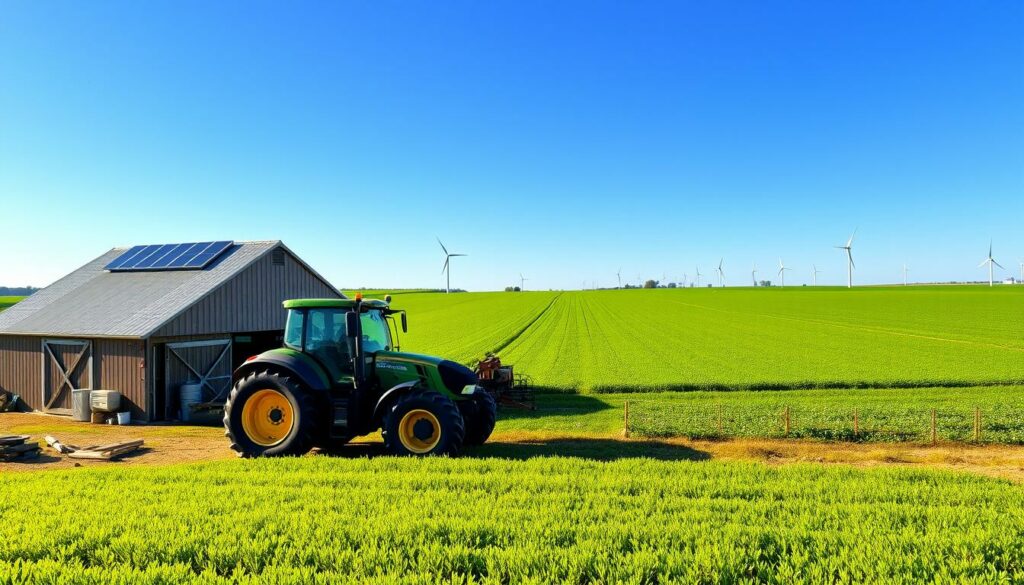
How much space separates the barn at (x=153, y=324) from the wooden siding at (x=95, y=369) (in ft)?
0.12

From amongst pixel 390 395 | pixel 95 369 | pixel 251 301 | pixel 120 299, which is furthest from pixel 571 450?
pixel 120 299

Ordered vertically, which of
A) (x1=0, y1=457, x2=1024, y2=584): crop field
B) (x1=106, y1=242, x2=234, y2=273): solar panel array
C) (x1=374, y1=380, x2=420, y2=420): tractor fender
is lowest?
(x1=0, y1=457, x2=1024, y2=584): crop field

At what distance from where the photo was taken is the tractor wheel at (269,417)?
12.2 m

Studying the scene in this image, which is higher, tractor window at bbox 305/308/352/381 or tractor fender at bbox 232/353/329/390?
tractor window at bbox 305/308/352/381

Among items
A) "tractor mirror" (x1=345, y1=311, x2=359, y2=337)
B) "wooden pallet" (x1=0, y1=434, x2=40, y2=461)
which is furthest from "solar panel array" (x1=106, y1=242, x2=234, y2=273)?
"tractor mirror" (x1=345, y1=311, x2=359, y2=337)

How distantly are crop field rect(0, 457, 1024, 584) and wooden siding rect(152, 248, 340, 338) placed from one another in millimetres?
10168

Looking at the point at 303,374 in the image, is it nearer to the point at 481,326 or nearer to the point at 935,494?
the point at 935,494

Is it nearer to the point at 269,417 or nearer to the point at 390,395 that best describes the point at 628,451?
the point at 390,395

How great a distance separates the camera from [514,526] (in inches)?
275

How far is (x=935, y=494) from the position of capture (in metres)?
8.64

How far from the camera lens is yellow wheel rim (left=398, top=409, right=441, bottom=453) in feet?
39.0

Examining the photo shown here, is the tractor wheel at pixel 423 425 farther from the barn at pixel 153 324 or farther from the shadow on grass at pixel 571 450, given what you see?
the barn at pixel 153 324

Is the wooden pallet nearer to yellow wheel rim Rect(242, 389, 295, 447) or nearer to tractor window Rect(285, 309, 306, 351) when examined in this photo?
yellow wheel rim Rect(242, 389, 295, 447)

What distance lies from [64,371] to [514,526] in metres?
20.2
